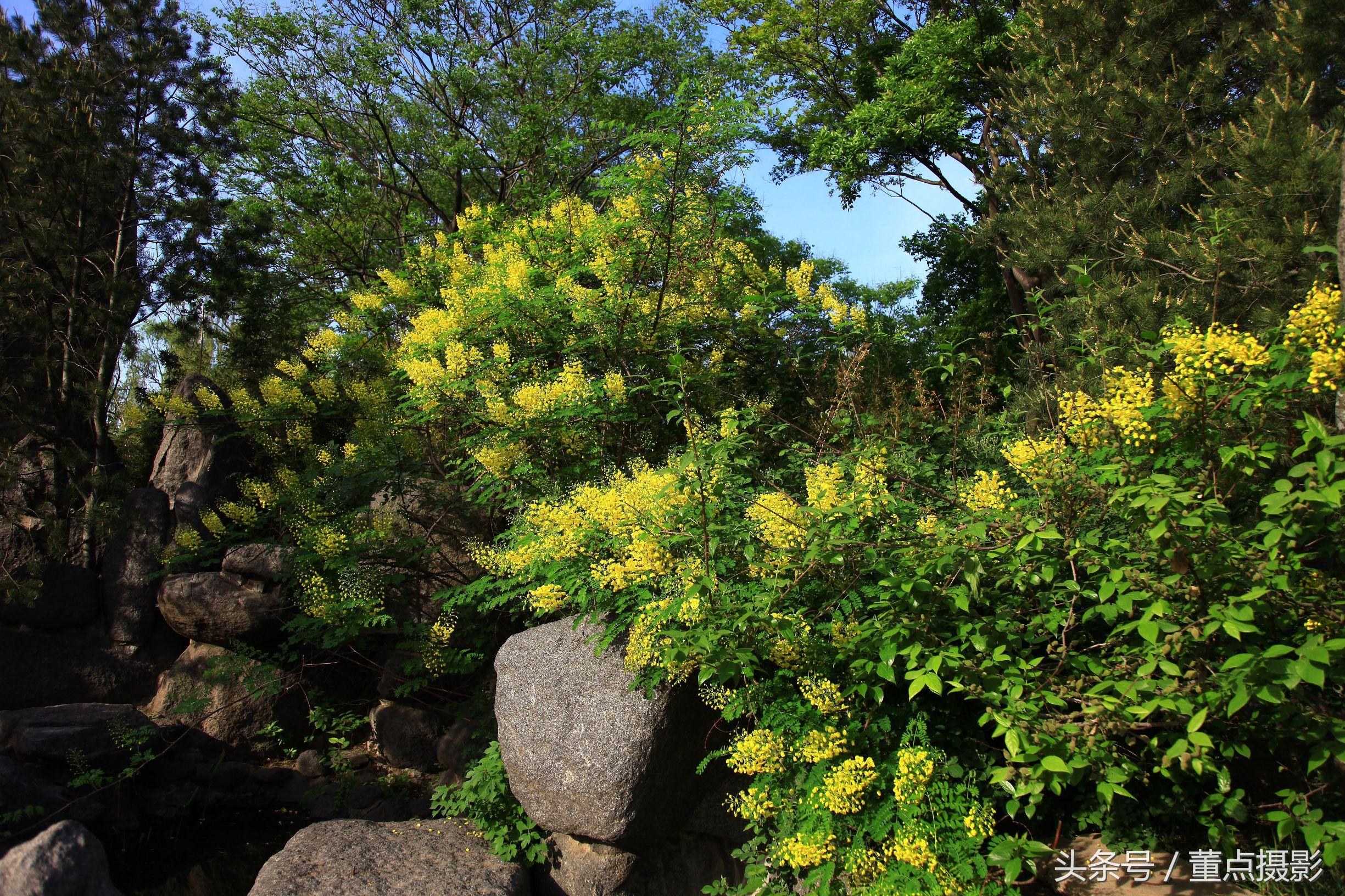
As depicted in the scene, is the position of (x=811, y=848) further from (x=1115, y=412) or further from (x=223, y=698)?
(x=223, y=698)

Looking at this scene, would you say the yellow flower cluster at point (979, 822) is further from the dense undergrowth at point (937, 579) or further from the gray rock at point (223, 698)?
the gray rock at point (223, 698)

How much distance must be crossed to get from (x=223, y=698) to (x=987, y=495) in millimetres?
7061

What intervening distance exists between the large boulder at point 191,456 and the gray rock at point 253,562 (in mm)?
1059

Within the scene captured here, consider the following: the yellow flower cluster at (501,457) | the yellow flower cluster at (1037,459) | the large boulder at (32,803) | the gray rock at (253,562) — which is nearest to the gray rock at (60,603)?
the gray rock at (253,562)

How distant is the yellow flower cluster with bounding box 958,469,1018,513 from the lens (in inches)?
133

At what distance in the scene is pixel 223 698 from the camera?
742 cm

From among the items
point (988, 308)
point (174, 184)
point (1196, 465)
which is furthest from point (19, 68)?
point (988, 308)

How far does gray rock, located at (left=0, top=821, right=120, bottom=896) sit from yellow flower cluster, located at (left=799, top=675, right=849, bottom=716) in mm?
4219

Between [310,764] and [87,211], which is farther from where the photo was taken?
[87,211]

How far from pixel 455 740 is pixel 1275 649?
5581 mm

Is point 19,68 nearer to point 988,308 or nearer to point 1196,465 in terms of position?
point 1196,465

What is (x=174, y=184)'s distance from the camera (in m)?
8.59

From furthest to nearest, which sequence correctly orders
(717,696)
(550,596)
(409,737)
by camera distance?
(409,737), (550,596), (717,696)

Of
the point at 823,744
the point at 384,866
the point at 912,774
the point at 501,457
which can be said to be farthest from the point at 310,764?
the point at 912,774
